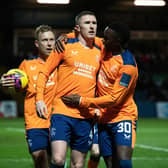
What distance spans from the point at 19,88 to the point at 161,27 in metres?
29.1

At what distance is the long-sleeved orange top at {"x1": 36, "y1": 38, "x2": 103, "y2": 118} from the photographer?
6844mm

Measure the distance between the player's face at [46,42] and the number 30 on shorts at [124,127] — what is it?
1604 millimetres

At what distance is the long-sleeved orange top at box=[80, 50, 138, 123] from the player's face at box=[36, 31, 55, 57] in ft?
3.72

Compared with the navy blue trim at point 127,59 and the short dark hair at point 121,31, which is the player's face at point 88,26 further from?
the navy blue trim at point 127,59

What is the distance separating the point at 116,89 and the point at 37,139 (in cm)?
144

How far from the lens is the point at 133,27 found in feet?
117

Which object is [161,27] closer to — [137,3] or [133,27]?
[133,27]

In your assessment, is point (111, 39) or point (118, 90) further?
point (111, 39)

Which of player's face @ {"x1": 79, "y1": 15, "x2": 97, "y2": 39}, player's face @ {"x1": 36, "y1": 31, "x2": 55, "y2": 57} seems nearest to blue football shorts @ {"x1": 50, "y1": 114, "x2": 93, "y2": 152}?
player's face @ {"x1": 79, "y1": 15, "x2": 97, "y2": 39}

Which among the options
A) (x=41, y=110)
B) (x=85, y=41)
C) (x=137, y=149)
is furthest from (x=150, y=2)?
(x=41, y=110)

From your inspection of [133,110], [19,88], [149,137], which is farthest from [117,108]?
[149,137]

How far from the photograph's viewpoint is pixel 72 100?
6.75 meters

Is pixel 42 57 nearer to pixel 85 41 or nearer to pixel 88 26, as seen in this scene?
pixel 85 41

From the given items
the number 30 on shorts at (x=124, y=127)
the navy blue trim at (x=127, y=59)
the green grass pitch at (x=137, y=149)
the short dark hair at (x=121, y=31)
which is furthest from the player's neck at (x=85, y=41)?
the green grass pitch at (x=137, y=149)
